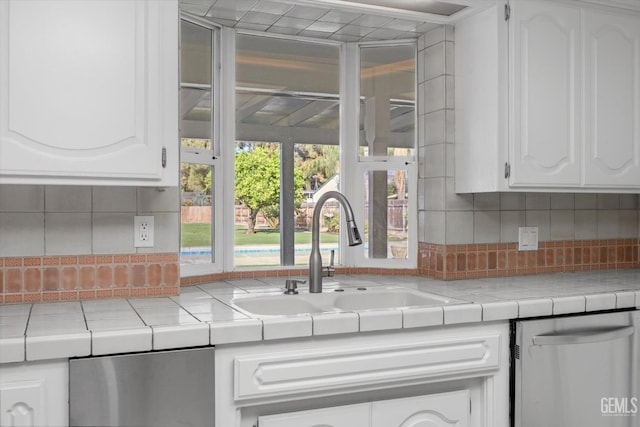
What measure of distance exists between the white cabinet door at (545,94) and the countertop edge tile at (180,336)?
1424 millimetres

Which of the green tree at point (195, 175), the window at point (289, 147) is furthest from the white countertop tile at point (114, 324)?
the green tree at point (195, 175)

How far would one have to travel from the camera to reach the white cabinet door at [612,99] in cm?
254

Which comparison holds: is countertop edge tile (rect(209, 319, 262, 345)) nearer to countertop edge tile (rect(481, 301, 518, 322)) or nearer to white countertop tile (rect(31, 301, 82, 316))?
white countertop tile (rect(31, 301, 82, 316))

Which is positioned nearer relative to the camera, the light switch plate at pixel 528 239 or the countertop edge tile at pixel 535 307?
the countertop edge tile at pixel 535 307

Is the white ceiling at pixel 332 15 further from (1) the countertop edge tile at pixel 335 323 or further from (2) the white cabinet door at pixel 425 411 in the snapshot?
(2) the white cabinet door at pixel 425 411

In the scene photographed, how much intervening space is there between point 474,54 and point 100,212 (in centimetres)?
164

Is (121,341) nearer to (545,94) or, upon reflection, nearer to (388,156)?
(388,156)

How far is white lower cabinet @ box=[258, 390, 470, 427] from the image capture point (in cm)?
175

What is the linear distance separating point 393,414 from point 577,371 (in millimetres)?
718

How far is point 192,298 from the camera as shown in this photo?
207cm

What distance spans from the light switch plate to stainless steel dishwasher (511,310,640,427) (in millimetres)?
643

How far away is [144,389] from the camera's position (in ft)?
5.06

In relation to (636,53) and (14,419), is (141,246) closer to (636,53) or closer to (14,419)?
(14,419)

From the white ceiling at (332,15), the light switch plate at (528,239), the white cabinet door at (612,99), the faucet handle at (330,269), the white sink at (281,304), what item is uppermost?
the white ceiling at (332,15)
